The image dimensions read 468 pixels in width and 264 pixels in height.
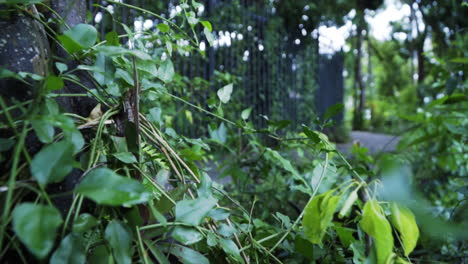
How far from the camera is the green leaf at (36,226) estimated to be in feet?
1.06

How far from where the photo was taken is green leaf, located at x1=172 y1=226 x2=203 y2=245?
532 millimetres

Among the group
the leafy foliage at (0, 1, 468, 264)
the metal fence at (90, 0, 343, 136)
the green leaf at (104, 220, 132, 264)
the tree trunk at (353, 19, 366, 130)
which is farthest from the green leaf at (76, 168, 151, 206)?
the tree trunk at (353, 19, 366, 130)

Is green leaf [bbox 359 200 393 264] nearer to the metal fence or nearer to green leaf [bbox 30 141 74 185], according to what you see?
green leaf [bbox 30 141 74 185]

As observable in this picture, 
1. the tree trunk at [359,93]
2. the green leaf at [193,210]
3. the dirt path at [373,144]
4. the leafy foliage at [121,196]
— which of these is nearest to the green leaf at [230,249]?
the leafy foliage at [121,196]

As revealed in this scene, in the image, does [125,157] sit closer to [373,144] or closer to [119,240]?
[119,240]

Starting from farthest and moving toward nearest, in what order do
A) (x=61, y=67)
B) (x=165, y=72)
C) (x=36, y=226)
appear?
(x=165, y=72) < (x=61, y=67) < (x=36, y=226)

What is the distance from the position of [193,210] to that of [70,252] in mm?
165

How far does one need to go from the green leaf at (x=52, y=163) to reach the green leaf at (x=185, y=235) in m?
0.20

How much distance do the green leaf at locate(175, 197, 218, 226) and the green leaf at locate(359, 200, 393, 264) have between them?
0.21 m

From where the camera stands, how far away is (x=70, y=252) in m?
0.44

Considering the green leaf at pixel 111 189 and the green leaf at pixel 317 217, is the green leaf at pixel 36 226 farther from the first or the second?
the green leaf at pixel 317 217

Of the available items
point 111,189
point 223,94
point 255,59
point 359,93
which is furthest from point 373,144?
point 111,189

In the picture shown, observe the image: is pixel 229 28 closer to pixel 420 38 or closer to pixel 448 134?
pixel 448 134

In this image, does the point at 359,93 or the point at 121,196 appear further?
the point at 359,93
